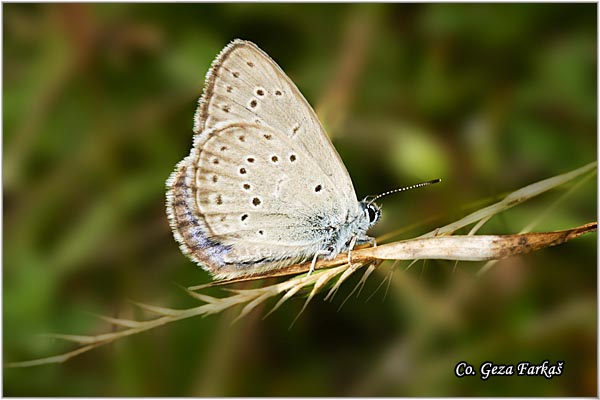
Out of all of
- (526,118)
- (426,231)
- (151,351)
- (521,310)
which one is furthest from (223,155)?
(526,118)

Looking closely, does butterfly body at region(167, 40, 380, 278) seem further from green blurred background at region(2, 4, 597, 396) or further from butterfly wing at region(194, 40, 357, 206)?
green blurred background at region(2, 4, 597, 396)

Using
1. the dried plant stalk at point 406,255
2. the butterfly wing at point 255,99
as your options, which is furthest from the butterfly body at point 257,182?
the dried plant stalk at point 406,255

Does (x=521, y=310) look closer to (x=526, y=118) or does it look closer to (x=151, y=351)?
(x=526, y=118)

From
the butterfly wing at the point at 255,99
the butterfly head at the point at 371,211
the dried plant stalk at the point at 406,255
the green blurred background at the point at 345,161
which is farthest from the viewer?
the green blurred background at the point at 345,161

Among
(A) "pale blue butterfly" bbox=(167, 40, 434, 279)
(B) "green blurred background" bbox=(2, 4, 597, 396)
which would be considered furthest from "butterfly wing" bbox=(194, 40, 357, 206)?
(B) "green blurred background" bbox=(2, 4, 597, 396)

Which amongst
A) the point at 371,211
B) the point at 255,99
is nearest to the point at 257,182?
the point at 255,99

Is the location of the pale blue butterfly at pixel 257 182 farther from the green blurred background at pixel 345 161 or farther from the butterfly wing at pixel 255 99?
the green blurred background at pixel 345 161
